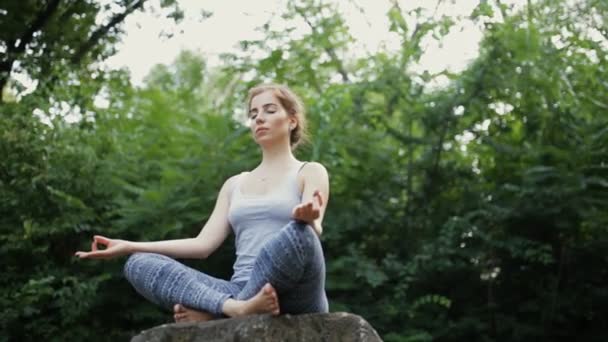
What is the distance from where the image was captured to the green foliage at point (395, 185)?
19.3 feet

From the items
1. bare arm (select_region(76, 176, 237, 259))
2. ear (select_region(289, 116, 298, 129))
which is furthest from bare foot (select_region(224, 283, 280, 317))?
ear (select_region(289, 116, 298, 129))

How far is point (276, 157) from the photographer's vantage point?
3.50 m

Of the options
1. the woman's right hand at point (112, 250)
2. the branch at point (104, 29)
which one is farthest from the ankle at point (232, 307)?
the branch at point (104, 29)

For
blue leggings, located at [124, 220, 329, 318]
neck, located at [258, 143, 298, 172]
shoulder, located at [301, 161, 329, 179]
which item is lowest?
blue leggings, located at [124, 220, 329, 318]

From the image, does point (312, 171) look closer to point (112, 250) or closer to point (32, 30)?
point (112, 250)

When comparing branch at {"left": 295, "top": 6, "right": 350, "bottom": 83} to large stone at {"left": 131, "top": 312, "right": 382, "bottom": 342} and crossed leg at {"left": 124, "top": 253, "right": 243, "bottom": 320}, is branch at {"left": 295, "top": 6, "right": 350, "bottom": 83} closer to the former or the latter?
crossed leg at {"left": 124, "top": 253, "right": 243, "bottom": 320}

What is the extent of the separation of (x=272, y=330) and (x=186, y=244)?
0.59m

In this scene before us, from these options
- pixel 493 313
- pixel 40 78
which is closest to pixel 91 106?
pixel 40 78

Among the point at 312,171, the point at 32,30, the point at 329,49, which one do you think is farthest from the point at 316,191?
the point at 32,30

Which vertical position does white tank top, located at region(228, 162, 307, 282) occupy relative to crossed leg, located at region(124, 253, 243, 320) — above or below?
above

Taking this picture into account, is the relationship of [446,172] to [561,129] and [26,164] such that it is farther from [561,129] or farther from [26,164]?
[26,164]

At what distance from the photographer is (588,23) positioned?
6070 mm

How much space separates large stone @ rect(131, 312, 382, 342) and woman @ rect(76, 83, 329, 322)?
0.15 ft

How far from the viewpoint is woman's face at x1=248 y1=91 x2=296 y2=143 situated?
346cm
